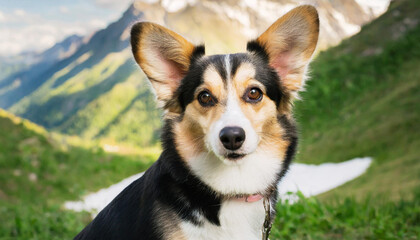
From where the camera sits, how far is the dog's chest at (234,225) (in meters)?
2.58

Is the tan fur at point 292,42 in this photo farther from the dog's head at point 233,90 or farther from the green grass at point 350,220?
the green grass at point 350,220

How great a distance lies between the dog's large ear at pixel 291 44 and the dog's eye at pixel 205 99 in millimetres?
615

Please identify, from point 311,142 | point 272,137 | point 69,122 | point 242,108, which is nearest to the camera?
point 242,108

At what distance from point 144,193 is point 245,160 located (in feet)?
2.52

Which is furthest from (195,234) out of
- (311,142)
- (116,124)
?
(116,124)

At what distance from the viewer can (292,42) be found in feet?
10.1

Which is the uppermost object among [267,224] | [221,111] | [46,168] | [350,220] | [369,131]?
[221,111]

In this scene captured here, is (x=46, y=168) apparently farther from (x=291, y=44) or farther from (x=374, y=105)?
(x=291, y=44)

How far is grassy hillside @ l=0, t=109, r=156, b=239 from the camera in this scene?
28.6 feet

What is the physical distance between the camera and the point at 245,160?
287 cm

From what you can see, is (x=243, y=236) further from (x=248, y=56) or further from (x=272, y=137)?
(x=248, y=56)

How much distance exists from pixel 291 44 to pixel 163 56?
40.1 inches

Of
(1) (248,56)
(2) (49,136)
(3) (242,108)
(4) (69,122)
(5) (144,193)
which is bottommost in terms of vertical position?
(4) (69,122)

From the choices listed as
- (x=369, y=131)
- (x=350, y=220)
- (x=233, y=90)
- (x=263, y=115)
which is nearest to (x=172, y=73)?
(x=233, y=90)
